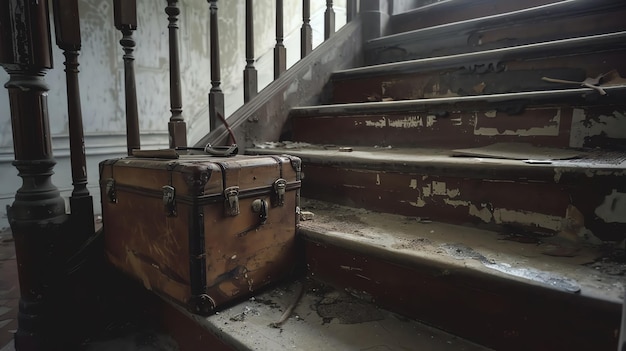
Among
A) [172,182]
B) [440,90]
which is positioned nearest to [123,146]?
[172,182]

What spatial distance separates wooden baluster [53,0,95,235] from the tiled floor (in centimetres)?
38

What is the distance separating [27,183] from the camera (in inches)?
41.4

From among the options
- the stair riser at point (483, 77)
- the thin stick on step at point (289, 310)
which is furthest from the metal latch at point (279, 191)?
the stair riser at point (483, 77)

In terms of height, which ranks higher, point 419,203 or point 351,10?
point 351,10

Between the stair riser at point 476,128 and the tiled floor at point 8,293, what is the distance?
4.25ft

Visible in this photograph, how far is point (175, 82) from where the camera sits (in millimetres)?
1336

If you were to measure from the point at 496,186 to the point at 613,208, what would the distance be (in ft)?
0.79

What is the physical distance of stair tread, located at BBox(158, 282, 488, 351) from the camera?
76 centimetres

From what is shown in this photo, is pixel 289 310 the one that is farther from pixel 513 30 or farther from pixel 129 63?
pixel 513 30

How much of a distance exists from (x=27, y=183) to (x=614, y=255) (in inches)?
59.6

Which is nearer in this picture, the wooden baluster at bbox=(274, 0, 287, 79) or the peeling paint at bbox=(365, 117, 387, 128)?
the peeling paint at bbox=(365, 117, 387, 128)

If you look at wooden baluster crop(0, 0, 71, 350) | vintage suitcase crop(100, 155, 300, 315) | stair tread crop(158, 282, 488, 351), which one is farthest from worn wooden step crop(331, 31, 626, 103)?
wooden baluster crop(0, 0, 71, 350)

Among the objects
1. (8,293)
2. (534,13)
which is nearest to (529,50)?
(534,13)

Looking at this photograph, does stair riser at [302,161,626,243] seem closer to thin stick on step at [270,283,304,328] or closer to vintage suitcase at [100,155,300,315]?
vintage suitcase at [100,155,300,315]
